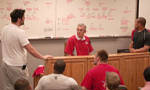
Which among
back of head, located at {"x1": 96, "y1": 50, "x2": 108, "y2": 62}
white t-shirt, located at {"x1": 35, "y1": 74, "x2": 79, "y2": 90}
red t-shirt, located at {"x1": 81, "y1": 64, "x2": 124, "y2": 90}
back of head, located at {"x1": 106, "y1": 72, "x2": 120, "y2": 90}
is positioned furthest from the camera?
back of head, located at {"x1": 96, "y1": 50, "x2": 108, "y2": 62}

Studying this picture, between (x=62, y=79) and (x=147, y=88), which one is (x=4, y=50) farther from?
(x=147, y=88)

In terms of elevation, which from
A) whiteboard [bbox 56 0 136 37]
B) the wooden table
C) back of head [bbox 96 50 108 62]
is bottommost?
the wooden table

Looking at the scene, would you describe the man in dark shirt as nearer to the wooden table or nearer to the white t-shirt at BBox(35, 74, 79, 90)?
the wooden table

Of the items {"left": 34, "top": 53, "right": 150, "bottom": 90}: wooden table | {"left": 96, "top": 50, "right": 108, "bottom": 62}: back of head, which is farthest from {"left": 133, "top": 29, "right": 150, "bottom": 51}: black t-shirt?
{"left": 96, "top": 50, "right": 108, "bottom": 62}: back of head

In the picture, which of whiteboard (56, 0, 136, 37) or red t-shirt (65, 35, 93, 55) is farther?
whiteboard (56, 0, 136, 37)

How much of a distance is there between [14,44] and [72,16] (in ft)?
7.67

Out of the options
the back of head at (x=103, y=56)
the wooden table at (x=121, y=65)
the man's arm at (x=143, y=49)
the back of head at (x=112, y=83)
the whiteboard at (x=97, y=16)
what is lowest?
the wooden table at (x=121, y=65)

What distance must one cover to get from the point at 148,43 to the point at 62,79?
2565 mm

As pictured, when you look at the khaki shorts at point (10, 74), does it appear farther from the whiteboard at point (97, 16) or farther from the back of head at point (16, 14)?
the whiteboard at point (97, 16)

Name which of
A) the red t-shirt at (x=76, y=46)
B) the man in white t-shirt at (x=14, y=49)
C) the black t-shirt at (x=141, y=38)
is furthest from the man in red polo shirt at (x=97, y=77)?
the black t-shirt at (x=141, y=38)

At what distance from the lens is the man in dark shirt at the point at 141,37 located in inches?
189

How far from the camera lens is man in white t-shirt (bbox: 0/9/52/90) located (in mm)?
3467

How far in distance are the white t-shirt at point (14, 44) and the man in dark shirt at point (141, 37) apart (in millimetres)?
2302

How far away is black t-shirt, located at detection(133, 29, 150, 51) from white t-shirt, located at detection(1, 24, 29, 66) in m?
2.41
